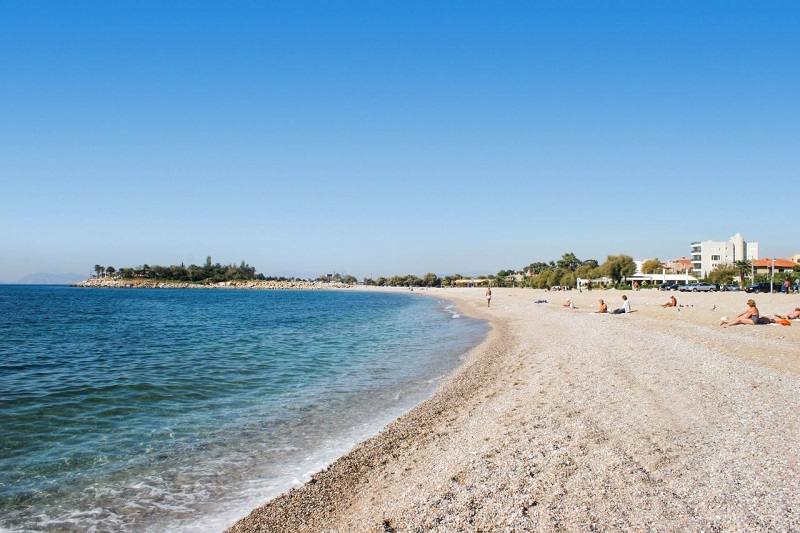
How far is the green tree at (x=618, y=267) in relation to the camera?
8788 centimetres

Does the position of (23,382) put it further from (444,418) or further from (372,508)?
(372,508)

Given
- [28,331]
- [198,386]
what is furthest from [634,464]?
[28,331]

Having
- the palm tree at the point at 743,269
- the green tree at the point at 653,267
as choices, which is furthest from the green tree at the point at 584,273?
the palm tree at the point at 743,269

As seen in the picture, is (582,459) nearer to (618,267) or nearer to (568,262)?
(618,267)

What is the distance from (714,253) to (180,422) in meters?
134

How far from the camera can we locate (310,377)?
1467 centimetres

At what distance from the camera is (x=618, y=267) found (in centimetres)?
8869

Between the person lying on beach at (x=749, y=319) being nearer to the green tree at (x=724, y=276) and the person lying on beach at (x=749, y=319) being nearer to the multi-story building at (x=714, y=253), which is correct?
the green tree at (x=724, y=276)

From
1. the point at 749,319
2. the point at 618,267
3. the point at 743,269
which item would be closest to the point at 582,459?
the point at 749,319

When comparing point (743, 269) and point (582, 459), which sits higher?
point (743, 269)

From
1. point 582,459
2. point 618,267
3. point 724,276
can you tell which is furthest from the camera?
point 618,267

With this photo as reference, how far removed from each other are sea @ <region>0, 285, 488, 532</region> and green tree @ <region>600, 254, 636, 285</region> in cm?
7722

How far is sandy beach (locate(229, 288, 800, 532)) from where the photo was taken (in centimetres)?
479

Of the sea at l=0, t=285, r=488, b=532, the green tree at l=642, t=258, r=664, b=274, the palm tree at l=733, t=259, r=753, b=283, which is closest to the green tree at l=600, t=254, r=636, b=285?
the palm tree at l=733, t=259, r=753, b=283
